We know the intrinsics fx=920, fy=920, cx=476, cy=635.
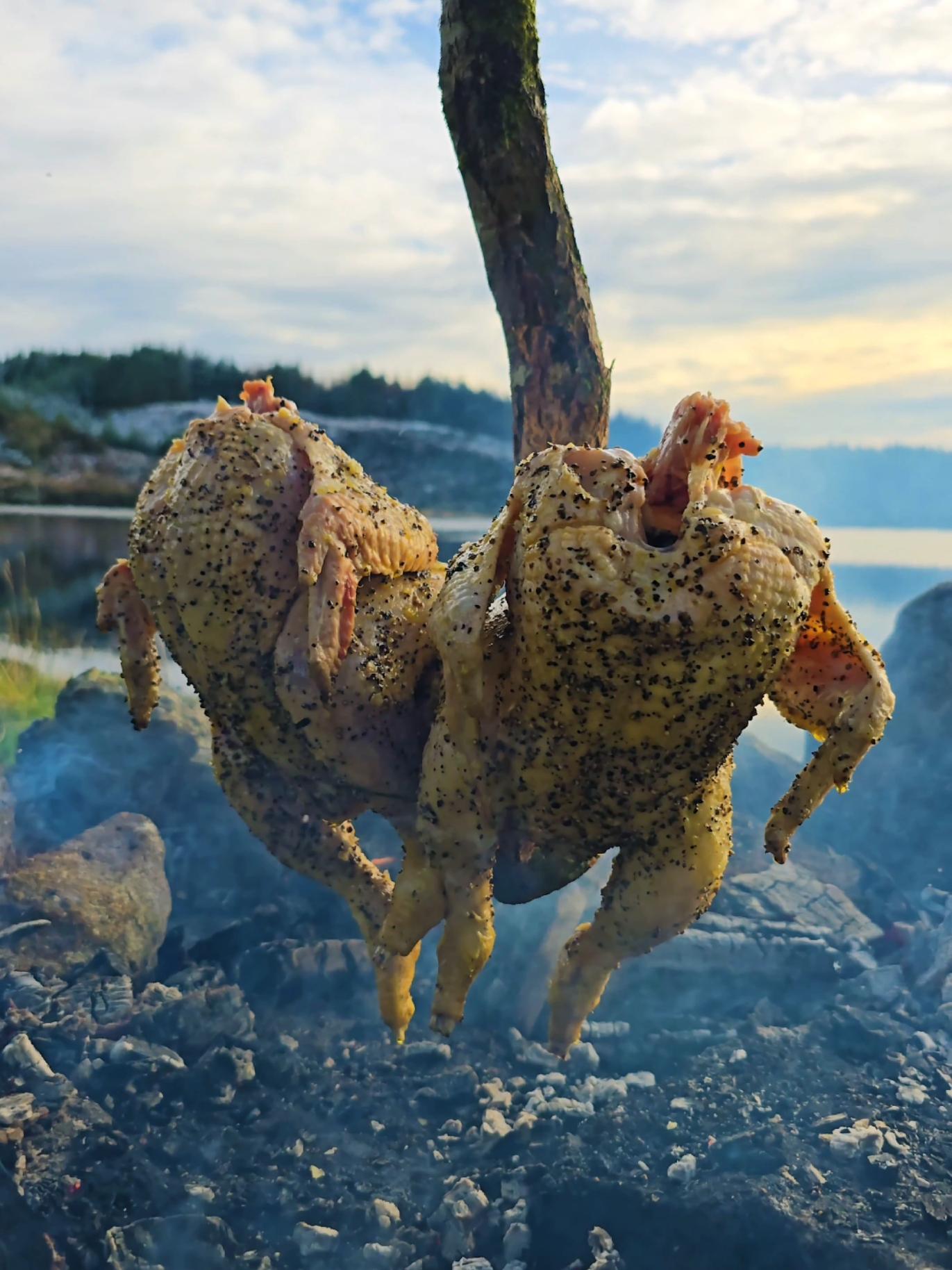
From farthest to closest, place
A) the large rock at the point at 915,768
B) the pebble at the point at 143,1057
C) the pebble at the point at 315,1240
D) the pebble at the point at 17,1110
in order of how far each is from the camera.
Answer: the large rock at the point at 915,768 → the pebble at the point at 143,1057 → the pebble at the point at 17,1110 → the pebble at the point at 315,1240

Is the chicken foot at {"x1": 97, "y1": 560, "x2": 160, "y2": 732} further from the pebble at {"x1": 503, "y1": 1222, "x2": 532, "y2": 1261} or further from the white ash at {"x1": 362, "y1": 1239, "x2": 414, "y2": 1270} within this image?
the pebble at {"x1": 503, "y1": 1222, "x2": 532, "y2": 1261}

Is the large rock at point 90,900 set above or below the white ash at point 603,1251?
above

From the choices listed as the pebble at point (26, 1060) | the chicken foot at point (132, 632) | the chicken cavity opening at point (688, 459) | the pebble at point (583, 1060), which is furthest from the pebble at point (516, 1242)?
the chicken cavity opening at point (688, 459)

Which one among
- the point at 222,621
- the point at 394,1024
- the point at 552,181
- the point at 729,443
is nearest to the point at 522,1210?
the point at 394,1024

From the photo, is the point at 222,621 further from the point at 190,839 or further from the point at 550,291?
the point at 190,839

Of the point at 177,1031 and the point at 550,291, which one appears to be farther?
the point at 177,1031

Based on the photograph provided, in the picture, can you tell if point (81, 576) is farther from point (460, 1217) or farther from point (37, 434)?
point (460, 1217)

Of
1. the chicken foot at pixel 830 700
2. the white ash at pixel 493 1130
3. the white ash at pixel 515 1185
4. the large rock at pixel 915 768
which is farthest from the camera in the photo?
the large rock at pixel 915 768

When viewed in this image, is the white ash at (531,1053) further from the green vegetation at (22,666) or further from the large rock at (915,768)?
the green vegetation at (22,666)
